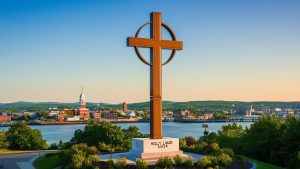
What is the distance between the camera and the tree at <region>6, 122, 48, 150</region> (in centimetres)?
4767

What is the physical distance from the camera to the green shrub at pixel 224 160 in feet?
71.3

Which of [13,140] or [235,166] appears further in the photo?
[13,140]

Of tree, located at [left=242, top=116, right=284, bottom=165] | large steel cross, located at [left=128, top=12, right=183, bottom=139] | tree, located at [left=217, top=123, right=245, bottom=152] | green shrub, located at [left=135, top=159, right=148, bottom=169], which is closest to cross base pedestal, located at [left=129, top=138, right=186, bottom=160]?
large steel cross, located at [left=128, top=12, right=183, bottom=139]

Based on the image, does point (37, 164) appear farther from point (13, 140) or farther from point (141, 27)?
point (13, 140)

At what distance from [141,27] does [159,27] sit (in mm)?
1217

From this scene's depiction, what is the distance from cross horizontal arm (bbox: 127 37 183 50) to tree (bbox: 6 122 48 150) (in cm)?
2933

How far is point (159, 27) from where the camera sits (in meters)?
24.1

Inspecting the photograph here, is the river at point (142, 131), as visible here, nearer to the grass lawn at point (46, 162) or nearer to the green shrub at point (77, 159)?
the grass lawn at point (46, 162)

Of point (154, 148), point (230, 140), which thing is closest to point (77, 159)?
point (154, 148)

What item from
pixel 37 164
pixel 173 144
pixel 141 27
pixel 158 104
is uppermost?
pixel 141 27

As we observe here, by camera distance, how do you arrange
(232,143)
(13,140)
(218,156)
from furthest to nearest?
(13,140) → (232,143) → (218,156)

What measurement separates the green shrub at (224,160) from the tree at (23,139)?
104 feet

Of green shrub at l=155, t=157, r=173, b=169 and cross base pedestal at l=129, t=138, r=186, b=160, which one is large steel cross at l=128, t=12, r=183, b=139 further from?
green shrub at l=155, t=157, r=173, b=169

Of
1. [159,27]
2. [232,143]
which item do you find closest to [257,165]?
[159,27]
